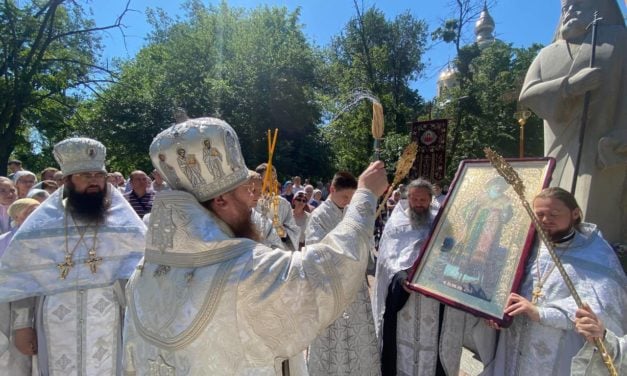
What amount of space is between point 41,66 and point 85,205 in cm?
1614

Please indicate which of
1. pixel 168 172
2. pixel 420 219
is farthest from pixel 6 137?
pixel 168 172

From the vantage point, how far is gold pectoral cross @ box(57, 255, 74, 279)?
3.17 meters

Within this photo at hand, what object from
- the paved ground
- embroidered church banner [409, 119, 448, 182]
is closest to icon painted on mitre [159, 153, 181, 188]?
the paved ground

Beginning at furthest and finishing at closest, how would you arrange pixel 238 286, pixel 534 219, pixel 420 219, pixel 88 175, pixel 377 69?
pixel 377 69 → pixel 420 219 → pixel 88 175 → pixel 534 219 → pixel 238 286

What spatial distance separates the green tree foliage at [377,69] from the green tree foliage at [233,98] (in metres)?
1.47

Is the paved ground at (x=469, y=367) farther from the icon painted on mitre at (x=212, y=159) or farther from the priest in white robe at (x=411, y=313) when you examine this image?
the icon painted on mitre at (x=212, y=159)

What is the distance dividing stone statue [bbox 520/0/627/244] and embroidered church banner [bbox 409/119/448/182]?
3202 mm

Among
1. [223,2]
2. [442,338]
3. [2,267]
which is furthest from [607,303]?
[223,2]

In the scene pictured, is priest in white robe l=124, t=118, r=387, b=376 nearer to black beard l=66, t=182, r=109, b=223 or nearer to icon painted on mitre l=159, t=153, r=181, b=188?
icon painted on mitre l=159, t=153, r=181, b=188

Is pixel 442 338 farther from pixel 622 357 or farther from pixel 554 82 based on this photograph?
pixel 554 82

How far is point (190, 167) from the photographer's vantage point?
5.24 feet

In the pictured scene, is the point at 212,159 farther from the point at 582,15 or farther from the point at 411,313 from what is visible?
the point at 582,15

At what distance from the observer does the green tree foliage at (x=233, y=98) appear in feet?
65.4

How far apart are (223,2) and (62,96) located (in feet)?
51.4
